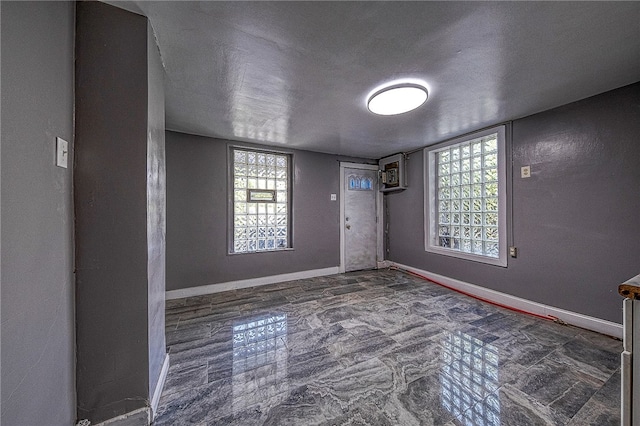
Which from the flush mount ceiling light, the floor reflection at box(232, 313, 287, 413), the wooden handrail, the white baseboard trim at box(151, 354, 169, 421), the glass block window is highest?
the flush mount ceiling light

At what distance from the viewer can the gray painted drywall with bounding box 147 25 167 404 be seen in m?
1.30

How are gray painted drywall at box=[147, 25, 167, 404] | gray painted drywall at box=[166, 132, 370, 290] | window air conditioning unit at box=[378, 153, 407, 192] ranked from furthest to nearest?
1. window air conditioning unit at box=[378, 153, 407, 192]
2. gray painted drywall at box=[166, 132, 370, 290]
3. gray painted drywall at box=[147, 25, 167, 404]

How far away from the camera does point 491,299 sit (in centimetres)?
291

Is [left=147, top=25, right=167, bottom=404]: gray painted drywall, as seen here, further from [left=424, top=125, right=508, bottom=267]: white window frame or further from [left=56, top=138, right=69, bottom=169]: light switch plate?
[left=424, top=125, right=508, bottom=267]: white window frame

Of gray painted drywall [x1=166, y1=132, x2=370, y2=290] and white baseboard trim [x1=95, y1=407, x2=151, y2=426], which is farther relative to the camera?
gray painted drywall [x1=166, y1=132, x2=370, y2=290]

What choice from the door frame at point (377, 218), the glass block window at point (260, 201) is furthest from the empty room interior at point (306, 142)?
the door frame at point (377, 218)

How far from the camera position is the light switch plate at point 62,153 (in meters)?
1.00

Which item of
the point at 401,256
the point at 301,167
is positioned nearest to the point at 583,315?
the point at 401,256

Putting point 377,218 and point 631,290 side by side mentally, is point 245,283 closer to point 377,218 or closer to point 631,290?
point 377,218

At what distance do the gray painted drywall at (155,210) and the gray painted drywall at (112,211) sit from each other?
0.13 ft

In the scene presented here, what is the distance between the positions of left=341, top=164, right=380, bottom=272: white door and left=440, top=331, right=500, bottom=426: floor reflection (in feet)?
7.92

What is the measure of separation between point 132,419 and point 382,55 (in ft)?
8.34

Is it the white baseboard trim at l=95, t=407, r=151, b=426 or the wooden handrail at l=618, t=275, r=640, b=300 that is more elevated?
the wooden handrail at l=618, t=275, r=640, b=300

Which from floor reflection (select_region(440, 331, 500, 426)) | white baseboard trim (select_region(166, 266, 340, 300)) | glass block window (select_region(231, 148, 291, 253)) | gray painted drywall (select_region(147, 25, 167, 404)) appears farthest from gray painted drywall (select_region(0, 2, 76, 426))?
glass block window (select_region(231, 148, 291, 253))
